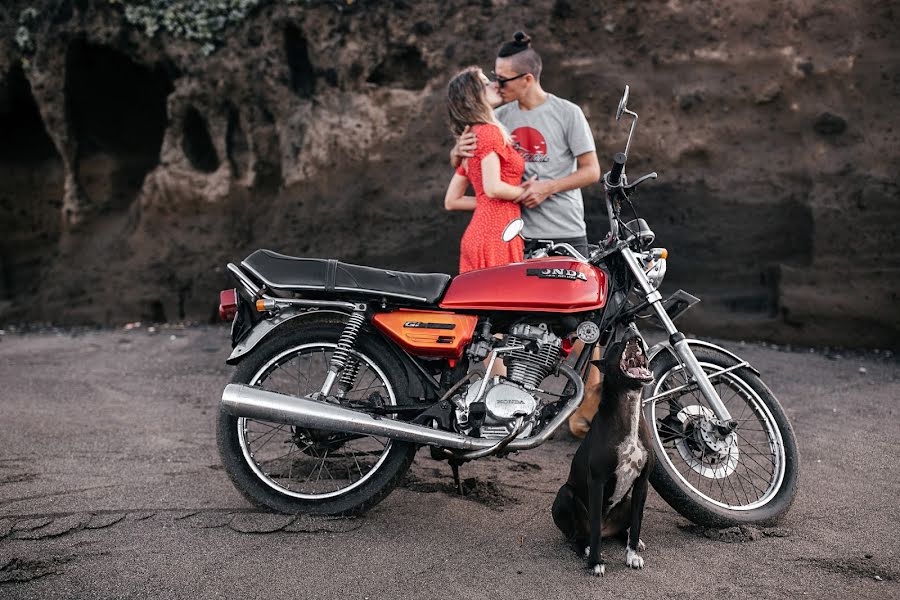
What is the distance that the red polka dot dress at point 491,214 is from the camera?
432 centimetres

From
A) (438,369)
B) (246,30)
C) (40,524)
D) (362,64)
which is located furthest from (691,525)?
(246,30)

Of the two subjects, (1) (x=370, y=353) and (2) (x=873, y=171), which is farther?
(2) (x=873, y=171)

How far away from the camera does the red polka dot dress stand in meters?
4.32

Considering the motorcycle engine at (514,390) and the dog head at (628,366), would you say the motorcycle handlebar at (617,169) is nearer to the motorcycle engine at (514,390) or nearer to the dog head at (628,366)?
the motorcycle engine at (514,390)

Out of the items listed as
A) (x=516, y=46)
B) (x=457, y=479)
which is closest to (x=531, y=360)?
(x=457, y=479)

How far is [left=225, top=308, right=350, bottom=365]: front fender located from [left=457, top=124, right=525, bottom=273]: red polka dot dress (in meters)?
0.86

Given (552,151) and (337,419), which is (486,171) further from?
(337,419)

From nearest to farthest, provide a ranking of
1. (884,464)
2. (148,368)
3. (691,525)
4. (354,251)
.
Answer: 1. (691,525)
2. (884,464)
3. (148,368)
4. (354,251)

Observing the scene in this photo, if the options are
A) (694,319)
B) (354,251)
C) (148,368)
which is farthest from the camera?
(354,251)

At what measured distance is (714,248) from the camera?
7.65 meters

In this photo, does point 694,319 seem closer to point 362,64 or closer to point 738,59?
point 738,59

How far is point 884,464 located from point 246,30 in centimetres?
718

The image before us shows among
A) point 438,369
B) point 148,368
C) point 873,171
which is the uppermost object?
point 873,171

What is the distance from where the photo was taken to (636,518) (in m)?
3.25
